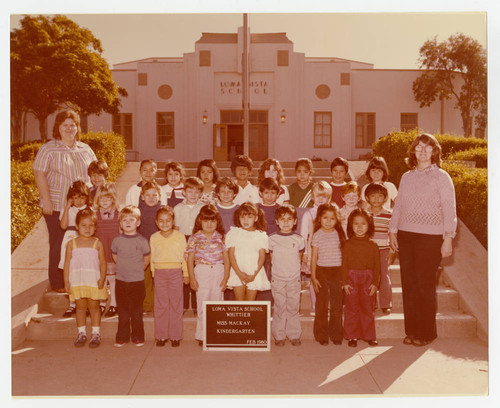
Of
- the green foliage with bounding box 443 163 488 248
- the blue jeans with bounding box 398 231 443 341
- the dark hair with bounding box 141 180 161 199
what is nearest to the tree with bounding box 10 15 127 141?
the dark hair with bounding box 141 180 161 199

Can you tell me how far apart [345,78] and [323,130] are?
6.55 ft

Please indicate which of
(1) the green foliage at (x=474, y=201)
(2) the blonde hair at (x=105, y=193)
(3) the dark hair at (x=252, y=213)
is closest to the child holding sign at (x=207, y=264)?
(3) the dark hair at (x=252, y=213)

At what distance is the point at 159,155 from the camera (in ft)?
59.2

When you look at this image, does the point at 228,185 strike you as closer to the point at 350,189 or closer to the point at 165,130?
the point at 350,189

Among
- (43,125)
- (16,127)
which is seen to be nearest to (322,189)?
Result: (43,125)

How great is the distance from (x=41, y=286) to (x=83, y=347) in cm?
106

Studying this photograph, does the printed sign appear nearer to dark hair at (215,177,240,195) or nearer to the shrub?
dark hair at (215,177,240,195)

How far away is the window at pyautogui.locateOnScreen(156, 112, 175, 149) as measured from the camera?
59.9 ft

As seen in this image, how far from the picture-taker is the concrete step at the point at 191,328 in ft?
17.6

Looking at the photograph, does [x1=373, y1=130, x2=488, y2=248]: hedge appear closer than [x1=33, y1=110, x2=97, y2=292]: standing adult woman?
No

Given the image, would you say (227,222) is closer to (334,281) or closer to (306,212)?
(306,212)

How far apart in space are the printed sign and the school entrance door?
→ 14.0 meters

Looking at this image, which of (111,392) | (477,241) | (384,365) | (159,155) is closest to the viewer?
(111,392)
